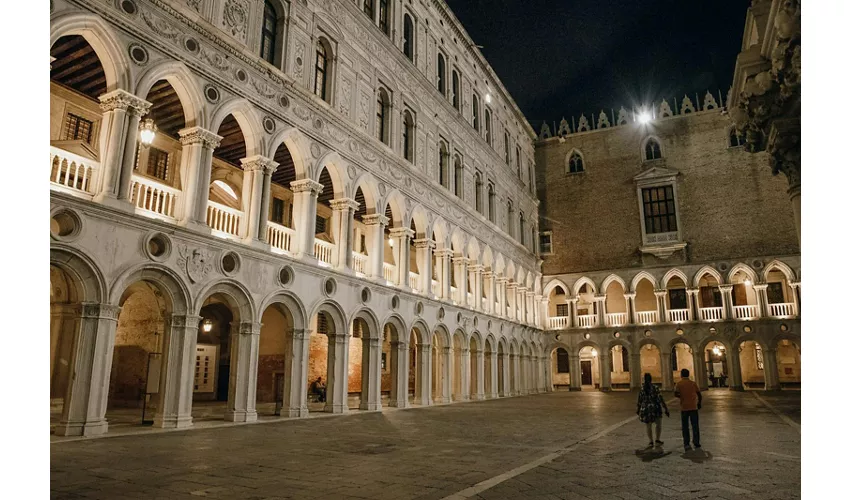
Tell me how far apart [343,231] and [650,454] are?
1062 centimetres

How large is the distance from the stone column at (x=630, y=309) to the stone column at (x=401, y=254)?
745 inches

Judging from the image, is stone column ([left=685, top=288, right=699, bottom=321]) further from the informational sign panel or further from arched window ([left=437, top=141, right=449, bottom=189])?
the informational sign panel

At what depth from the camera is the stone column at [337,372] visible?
50.5 feet


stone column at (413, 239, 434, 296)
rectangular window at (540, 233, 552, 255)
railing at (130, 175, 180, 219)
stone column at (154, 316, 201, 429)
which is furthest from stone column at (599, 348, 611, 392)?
railing at (130, 175, 180, 219)

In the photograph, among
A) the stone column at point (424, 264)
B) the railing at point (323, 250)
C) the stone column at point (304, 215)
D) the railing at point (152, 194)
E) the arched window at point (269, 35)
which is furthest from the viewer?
the stone column at point (424, 264)

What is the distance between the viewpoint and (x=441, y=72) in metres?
24.9

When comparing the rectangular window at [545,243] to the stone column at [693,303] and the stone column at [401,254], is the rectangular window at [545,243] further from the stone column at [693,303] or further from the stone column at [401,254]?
the stone column at [401,254]

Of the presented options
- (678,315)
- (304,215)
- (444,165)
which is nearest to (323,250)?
(304,215)

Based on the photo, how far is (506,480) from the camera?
20.6 ft

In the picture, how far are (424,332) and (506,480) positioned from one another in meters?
13.9

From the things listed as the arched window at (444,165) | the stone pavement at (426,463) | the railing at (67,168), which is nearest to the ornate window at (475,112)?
the arched window at (444,165)
